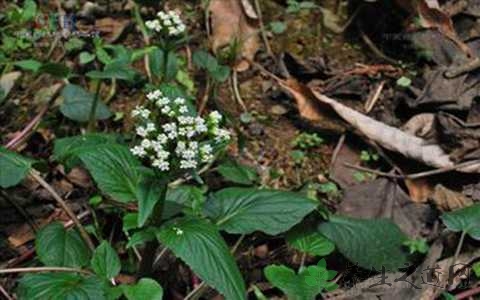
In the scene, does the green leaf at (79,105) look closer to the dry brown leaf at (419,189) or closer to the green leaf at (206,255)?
the green leaf at (206,255)

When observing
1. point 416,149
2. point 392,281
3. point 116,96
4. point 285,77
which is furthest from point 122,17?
point 392,281

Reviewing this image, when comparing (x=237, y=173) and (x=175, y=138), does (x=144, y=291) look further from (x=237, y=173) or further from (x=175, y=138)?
(x=237, y=173)

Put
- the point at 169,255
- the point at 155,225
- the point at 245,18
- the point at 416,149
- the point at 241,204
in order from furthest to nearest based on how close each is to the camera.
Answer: the point at 245,18
the point at 416,149
the point at 169,255
the point at 241,204
the point at 155,225

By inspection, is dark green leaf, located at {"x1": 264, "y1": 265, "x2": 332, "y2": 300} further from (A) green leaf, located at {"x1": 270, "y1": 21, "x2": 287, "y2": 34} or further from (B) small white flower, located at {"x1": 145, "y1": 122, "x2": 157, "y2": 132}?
(A) green leaf, located at {"x1": 270, "y1": 21, "x2": 287, "y2": 34}

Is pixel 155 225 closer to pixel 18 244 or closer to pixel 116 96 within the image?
pixel 18 244

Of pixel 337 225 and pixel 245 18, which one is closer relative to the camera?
pixel 337 225

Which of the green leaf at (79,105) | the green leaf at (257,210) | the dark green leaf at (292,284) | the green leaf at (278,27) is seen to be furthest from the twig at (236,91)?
the dark green leaf at (292,284)
